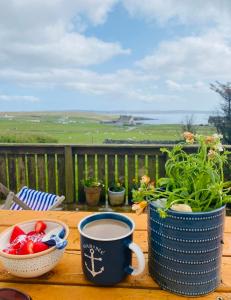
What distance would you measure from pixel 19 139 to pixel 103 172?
1525 millimetres

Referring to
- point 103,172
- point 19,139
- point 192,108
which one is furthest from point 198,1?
point 19,139

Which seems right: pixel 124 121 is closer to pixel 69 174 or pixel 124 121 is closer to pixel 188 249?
pixel 69 174

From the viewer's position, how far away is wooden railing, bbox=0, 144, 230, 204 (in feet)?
11.4

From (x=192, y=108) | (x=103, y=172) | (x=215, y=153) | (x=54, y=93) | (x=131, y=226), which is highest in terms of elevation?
(x=54, y=93)

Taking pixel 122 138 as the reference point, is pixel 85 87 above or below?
above

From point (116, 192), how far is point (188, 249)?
116 inches

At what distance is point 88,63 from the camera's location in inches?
318

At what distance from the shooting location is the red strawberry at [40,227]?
0.93 metres

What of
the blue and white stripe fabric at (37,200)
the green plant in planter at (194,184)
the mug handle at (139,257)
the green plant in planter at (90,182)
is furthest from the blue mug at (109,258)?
the green plant in planter at (90,182)

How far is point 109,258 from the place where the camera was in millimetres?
732

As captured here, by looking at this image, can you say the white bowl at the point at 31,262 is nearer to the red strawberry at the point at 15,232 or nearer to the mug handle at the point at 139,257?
the red strawberry at the point at 15,232

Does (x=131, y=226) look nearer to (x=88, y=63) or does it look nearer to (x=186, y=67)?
(x=186, y=67)

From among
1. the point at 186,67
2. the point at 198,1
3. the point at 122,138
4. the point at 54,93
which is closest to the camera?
the point at 198,1

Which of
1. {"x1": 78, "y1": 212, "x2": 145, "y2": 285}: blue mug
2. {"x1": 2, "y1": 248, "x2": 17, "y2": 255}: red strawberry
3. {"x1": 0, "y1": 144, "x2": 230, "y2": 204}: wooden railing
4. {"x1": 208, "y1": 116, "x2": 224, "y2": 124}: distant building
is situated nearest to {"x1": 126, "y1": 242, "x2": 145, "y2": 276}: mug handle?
{"x1": 78, "y1": 212, "x2": 145, "y2": 285}: blue mug
